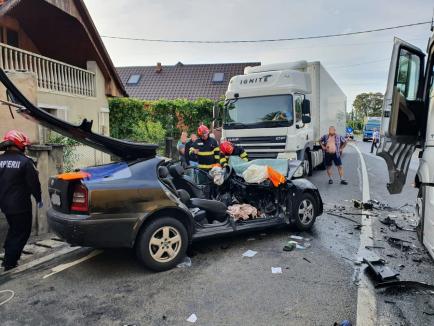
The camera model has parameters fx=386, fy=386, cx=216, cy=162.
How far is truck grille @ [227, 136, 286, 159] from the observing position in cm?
1048

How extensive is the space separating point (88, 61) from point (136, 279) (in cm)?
1301

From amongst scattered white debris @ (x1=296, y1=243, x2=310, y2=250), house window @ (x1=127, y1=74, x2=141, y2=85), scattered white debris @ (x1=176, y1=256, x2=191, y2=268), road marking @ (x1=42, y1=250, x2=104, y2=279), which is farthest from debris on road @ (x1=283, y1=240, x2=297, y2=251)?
house window @ (x1=127, y1=74, x2=141, y2=85)

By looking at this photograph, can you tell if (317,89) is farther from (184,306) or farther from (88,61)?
(184,306)

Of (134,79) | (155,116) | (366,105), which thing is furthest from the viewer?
(366,105)

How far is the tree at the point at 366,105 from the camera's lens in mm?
83688

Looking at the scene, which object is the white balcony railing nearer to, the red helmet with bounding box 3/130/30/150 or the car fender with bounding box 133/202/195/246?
the red helmet with bounding box 3/130/30/150

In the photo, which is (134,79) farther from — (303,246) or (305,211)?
(303,246)

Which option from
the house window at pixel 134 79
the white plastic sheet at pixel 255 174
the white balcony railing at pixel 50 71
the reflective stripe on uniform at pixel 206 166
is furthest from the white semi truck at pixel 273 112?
the house window at pixel 134 79

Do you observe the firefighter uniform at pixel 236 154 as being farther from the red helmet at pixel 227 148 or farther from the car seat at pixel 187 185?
the car seat at pixel 187 185

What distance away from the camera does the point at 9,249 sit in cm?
464

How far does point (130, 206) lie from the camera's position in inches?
163

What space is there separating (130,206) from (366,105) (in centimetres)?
9128

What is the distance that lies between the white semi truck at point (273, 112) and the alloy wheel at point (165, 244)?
654cm

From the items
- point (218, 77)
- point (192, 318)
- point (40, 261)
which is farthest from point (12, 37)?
point (218, 77)
